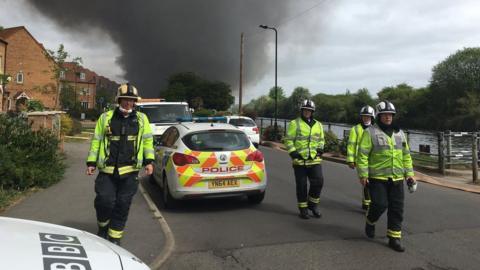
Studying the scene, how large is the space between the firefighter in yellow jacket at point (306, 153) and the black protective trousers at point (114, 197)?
2.88 m

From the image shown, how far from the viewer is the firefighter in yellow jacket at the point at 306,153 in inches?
274

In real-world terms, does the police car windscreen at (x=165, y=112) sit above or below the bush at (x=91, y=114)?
below

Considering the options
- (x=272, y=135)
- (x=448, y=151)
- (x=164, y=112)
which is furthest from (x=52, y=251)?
(x=272, y=135)

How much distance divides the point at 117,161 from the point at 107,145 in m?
0.23

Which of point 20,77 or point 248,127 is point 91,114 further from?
point 248,127

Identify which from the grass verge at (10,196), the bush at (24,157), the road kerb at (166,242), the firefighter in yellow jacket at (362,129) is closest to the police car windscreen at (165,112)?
the bush at (24,157)

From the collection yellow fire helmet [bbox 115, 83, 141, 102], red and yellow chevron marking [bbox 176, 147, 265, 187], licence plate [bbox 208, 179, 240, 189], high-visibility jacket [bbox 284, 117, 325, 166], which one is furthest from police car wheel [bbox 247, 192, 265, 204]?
yellow fire helmet [bbox 115, 83, 141, 102]

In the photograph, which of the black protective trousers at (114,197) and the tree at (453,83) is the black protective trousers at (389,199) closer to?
the black protective trousers at (114,197)

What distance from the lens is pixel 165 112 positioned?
16.5 meters

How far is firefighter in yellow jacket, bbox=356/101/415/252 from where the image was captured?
5582 mm

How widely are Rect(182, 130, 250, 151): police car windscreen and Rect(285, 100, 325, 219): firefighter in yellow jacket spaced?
1.05 metres

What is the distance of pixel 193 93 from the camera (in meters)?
99.3

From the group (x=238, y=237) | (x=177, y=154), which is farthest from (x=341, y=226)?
(x=177, y=154)

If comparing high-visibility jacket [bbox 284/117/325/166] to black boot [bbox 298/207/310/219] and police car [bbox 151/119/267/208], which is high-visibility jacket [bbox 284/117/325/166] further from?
police car [bbox 151/119/267/208]
